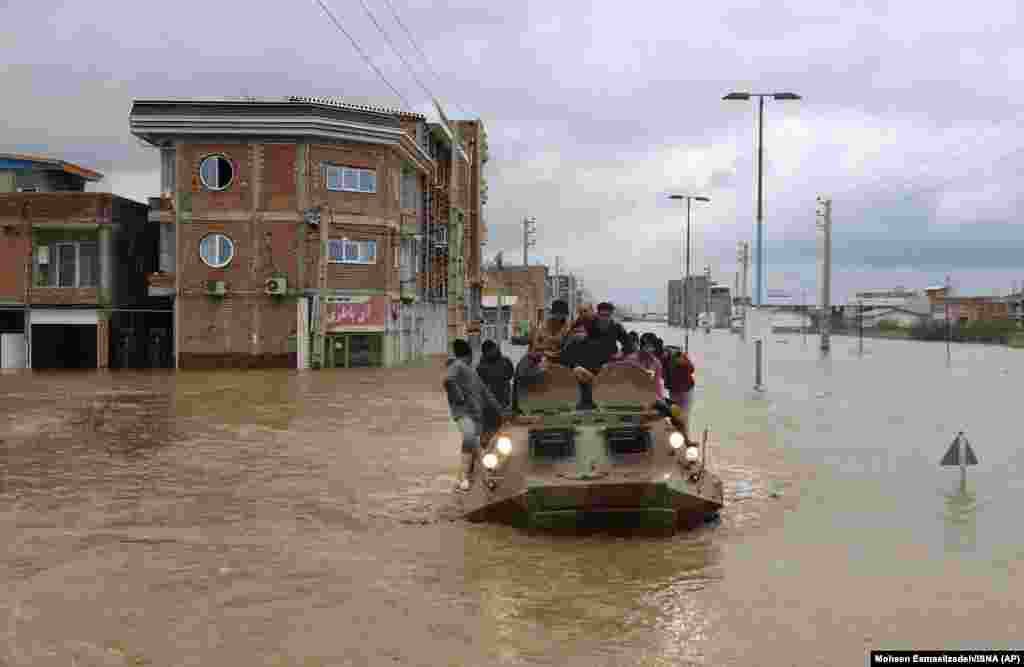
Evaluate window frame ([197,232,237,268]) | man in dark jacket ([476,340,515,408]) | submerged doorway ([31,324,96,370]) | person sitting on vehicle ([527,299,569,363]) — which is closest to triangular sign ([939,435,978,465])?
person sitting on vehicle ([527,299,569,363])

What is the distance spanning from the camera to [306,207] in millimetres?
42469

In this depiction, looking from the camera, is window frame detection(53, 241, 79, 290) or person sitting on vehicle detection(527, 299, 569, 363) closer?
person sitting on vehicle detection(527, 299, 569, 363)

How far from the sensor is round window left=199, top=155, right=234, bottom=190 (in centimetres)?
4228

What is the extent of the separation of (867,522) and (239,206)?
34902 millimetres

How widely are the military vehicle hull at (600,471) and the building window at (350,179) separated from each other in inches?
1325

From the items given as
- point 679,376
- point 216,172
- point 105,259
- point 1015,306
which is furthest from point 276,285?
point 1015,306

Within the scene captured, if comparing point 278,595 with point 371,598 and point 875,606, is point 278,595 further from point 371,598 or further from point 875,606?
point 875,606

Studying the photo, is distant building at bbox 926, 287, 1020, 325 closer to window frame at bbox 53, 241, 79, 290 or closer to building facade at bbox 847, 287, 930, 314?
building facade at bbox 847, 287, 930, 314

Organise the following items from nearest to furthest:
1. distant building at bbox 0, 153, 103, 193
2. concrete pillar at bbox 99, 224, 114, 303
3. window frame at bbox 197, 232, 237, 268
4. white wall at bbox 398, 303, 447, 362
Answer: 1. window frame at bbox 197, 232, 237, 268
2. concrete pillar at bbox 99, 224, 114, 303
3. distant building at bbox 0, 153, 103, 193
4. white wall at bbox 398, 303, 447, 362

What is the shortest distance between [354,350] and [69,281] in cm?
1277

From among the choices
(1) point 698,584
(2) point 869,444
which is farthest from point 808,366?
(1) point 698,584

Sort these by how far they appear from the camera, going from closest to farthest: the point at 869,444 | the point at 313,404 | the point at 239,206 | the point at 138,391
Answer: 1. the point at 869,444
2. the point at 313,404
3. the point at 138,391
4. the point at 239,206

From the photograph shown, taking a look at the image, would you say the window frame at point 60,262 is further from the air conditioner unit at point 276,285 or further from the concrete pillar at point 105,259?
the air conditioner unit at point 276,285

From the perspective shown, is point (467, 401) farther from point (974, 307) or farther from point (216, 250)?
point (974, 307)
